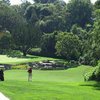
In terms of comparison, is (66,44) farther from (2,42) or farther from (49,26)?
(49,26)

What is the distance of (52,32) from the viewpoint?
108 metres

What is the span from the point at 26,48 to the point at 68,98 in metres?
74.7

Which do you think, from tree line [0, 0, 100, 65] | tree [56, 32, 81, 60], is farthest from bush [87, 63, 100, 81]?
tree [56, 32, 81, 60]

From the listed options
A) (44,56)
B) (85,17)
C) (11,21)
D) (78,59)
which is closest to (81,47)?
(78,59)

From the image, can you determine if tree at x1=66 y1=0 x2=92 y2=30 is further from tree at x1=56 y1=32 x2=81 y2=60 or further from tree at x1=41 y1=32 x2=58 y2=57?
tree at x1=56 y1=32 x2=81 y2=60

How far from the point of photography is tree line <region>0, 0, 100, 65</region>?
7981 cm

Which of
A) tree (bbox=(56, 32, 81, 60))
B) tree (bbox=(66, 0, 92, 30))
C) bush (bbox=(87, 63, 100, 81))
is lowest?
bush (bbox=(87, 63, 100, 81))

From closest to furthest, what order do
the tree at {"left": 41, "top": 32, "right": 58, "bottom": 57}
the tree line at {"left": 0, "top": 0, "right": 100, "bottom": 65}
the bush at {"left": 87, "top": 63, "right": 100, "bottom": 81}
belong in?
1. the bush at {"left": 87, "top": 63, "right": 100, "bottom": 81}
2. the tree line at {"left": 0, "top": 0, "right": 100, "bottom": 65}
3. the tree at {"left": 41, "top": 32, "right": 58, "bottom": 57}

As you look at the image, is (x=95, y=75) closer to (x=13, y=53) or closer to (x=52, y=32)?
(x=13, y=53)

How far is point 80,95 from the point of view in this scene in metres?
22.1

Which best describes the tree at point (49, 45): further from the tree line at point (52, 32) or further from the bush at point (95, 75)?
the bush at point (95, 75)

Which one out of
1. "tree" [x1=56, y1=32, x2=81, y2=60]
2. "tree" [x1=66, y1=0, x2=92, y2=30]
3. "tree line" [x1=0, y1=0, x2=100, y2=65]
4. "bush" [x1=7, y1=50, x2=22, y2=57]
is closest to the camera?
"tree" [x1=56, y1=32, x2=81, y2=60]

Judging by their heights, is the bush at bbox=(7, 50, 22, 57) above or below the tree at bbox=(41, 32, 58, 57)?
below

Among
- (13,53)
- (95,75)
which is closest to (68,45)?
(13,53)
